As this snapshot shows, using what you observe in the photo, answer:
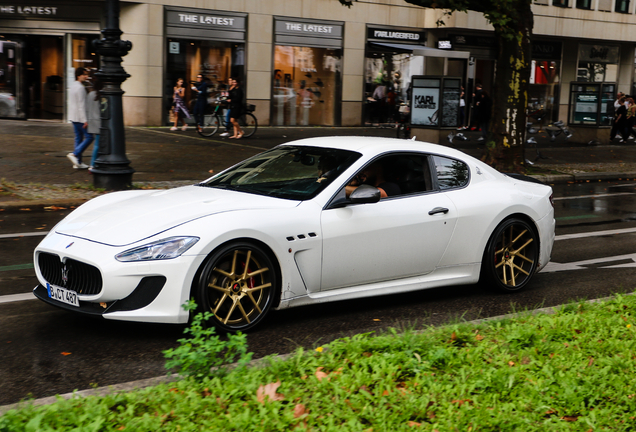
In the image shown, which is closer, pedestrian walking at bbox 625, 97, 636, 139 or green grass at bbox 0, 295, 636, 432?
green grass at bbox 0, 295, 636, 432

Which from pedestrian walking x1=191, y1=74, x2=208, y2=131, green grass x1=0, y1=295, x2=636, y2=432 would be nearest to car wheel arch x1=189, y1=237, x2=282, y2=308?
green grass x1=0, y1=295, x2=636, y2=432

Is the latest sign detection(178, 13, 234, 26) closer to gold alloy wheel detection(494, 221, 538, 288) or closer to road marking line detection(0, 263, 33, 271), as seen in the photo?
road marking line detection(0, 263, 33, 271)

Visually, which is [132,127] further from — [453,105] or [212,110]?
[453,105]

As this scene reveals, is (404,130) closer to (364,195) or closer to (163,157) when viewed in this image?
(163,157)

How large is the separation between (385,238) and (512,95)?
38.8 feet

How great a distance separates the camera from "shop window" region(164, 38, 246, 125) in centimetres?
2571

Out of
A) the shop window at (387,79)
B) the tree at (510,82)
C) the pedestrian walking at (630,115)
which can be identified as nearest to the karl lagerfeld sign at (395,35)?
the shop window at (387,79)

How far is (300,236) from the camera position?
535cm

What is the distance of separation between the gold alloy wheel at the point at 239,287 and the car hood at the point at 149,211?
14.2 inches

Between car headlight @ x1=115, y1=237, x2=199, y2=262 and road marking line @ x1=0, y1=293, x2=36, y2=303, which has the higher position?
car headlight @ x1=115, y1=237, x2=199, y2=262

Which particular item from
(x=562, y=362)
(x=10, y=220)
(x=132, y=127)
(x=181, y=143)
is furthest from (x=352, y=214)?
(x=132, y=127)

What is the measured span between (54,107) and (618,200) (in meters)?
18.5

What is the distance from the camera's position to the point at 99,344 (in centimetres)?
499

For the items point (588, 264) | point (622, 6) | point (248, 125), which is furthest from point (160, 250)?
point (622, 6)
